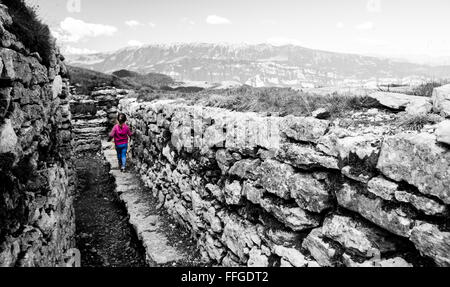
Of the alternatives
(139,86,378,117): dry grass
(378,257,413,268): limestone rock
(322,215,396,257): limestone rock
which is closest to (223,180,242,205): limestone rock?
(139,86,378,117): dry grass

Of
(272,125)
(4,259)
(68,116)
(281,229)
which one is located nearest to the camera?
(4,259)

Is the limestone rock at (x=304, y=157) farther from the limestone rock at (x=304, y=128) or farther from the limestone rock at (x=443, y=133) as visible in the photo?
the limestone rock at (x=443, y=133)

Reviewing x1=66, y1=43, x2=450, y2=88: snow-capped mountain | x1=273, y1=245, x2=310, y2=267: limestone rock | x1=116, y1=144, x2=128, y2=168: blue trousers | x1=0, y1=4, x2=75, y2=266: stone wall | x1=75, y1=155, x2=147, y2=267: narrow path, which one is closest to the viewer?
x1=0, y1=4, x2=75, y2=266: stone wall

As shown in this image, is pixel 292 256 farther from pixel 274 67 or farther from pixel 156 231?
pixel 274 67

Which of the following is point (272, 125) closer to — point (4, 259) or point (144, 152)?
point (4, 259)

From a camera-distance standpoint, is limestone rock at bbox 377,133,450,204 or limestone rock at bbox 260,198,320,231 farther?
limestone rock at bbox 260,198,320,231

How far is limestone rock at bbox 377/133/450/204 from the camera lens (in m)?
2.75

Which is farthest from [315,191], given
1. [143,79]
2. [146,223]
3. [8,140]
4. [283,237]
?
[143,79]

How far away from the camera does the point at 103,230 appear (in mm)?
8391

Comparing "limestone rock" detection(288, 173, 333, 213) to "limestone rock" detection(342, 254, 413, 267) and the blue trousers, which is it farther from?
the blue trousers

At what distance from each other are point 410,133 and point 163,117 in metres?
6.99

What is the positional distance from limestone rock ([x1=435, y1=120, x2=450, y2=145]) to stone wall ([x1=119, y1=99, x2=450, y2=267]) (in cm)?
7
